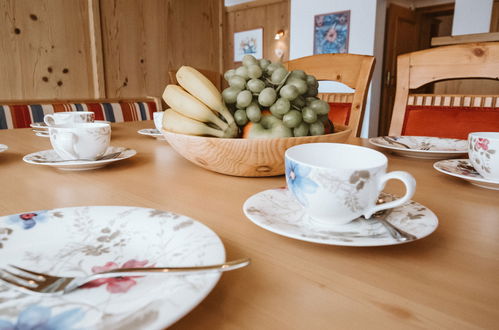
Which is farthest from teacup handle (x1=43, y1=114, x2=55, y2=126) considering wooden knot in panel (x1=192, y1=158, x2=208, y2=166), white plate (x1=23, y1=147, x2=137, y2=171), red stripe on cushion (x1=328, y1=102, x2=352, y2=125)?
red stripe on cushion (x1=328, y1=102, x2=352, y2=125)

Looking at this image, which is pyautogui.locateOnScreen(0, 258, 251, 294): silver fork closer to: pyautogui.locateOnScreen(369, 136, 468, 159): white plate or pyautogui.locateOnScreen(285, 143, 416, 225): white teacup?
pyautogui.locateOnScreen(285, 143, 416, 225): white teacup

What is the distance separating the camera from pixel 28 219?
34cm

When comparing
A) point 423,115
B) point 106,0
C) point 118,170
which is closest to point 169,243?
point 118,170

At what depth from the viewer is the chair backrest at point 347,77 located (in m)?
1.23

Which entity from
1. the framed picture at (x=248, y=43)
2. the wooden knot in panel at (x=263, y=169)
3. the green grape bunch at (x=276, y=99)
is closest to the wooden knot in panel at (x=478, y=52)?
the green grape bunch at (x=276, y=99)

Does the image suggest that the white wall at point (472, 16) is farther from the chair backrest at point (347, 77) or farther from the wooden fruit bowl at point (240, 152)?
the wooden fruit bowl at point (240, 152)

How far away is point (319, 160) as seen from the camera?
45 cm

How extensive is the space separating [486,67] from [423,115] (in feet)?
0.68

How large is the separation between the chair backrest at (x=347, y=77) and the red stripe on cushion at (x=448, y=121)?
16 cm

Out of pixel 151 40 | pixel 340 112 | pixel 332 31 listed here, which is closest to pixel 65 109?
pixel 151 40

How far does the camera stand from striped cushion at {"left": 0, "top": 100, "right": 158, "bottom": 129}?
2203 mm

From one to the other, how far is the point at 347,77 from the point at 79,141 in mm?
975

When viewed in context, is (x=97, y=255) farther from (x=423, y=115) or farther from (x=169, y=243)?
(x=423, y=115)

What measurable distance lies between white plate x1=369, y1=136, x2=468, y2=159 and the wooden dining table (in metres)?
0.15
